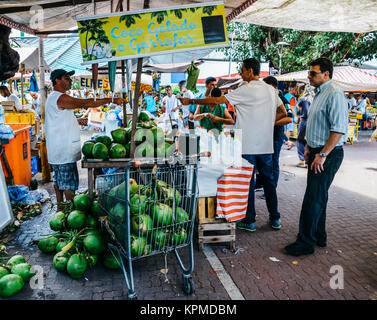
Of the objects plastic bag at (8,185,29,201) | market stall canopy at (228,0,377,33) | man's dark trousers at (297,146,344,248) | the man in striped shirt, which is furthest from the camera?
plastic bag at (8,185,29,201)

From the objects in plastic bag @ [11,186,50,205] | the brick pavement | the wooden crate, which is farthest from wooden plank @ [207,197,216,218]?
plastic bag @ [11,186,50,205]

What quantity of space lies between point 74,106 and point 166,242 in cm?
242

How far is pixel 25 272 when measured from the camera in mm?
3084

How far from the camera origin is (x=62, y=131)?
436 cm

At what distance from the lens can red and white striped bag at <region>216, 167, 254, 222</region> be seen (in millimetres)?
3828

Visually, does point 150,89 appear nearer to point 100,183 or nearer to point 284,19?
point 284,19

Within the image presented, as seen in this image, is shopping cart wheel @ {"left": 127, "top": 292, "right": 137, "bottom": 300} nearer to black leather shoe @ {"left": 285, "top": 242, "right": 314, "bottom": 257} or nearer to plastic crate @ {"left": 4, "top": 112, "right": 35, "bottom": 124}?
black leather shoe @ {"left": 285, "top": 242, "right": 314, "bottom": 257}

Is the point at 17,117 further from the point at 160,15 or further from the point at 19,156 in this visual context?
the point at 160,15

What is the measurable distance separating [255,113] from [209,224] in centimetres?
166

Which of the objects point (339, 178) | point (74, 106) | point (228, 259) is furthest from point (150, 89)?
point (228, 259)

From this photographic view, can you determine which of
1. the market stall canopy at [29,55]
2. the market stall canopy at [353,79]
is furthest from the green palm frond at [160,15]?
the market stall canopy at [353,79]

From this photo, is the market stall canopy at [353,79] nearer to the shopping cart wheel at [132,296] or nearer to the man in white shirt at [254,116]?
the man in white shirt at [254,116]

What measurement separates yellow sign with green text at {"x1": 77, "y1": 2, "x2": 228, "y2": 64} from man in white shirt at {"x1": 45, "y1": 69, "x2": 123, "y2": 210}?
136cm

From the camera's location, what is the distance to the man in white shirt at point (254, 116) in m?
4.20
